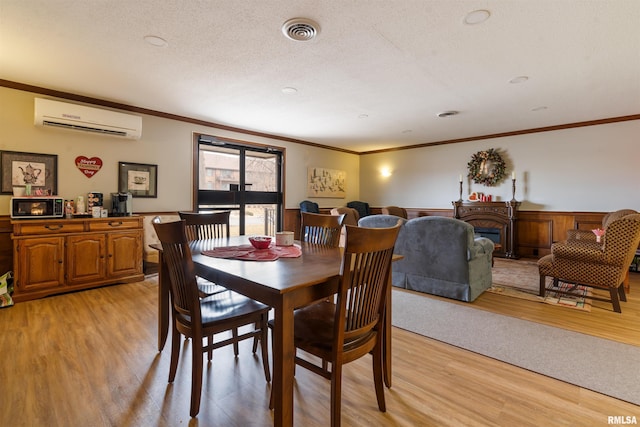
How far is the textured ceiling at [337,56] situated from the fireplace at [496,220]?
72.8 inches

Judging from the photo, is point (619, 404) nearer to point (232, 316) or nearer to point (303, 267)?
point (303, 267)

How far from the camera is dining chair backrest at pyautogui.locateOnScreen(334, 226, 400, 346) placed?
1.34 m

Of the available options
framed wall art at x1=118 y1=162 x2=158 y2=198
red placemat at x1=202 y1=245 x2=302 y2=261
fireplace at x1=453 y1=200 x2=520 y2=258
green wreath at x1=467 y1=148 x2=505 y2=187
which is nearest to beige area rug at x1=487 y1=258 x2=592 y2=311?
Answer: fireplace at x1=453 y1=200 x2=520 y2=258

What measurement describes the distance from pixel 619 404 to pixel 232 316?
218cm

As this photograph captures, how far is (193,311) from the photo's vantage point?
154 centimetres

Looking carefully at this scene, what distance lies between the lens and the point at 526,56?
2789mm

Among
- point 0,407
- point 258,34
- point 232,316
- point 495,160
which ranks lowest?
point 0,407

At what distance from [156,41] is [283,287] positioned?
2495 mm

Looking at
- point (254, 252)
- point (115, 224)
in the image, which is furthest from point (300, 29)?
point (115, 224)

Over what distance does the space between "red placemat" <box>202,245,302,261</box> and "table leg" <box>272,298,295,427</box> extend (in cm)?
51

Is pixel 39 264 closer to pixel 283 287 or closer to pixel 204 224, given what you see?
pixel 204 224

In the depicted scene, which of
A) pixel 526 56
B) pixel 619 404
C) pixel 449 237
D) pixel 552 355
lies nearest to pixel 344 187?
Result: pixel 449 237

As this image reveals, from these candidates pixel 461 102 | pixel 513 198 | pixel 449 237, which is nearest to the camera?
pixel 449 237

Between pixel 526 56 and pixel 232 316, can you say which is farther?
pixel 526 56
